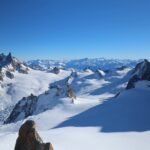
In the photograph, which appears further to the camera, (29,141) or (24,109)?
(24,109)

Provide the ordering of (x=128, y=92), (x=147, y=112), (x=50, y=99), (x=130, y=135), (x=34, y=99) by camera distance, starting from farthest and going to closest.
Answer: (x=34, y=99) < (x=50, y=99) < (x=128, y=92) < (x=147, y=112) < (x=130, y=135)

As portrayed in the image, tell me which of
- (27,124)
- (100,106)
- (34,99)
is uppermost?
(27,124)

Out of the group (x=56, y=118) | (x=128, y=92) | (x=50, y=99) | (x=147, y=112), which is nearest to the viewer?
(x=147, y=112)

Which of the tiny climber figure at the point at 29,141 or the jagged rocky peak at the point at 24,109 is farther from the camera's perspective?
the jagged rocky peak at the point at 24,109

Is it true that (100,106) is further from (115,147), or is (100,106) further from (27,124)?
(27,124)

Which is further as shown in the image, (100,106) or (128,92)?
(128,92)

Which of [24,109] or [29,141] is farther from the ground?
[29,141]

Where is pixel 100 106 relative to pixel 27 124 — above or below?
A: below

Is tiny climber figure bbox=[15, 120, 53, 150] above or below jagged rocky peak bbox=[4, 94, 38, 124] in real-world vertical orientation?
above

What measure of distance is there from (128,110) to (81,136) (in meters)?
20.5

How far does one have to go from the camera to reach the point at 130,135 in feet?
135

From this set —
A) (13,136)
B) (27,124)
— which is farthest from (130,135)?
(27,124)

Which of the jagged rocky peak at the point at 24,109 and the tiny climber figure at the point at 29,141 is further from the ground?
the tiny climber figure at the point at 29,141

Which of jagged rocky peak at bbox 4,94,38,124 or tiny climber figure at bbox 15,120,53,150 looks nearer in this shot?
tiny climber figure at bbox 15,120,53,150
